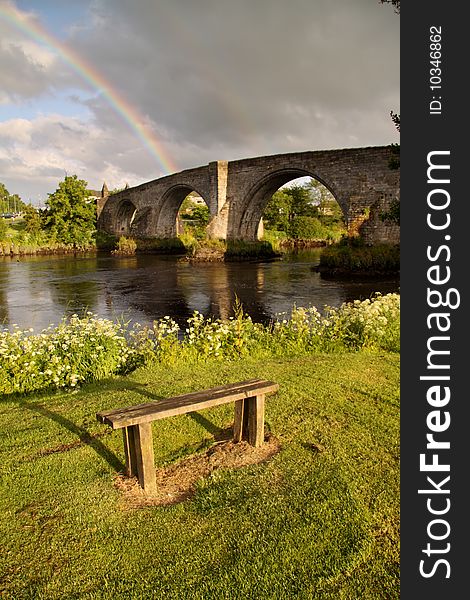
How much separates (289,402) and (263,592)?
2.87 meters

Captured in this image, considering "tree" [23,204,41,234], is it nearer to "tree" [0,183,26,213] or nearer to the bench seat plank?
the bench seat plank

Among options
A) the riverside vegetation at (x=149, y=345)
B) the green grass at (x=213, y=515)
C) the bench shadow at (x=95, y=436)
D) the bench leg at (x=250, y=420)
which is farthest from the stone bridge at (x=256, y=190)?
the bench leg at (x=250, y=420)

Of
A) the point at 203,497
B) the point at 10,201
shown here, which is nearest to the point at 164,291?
the point at 203,497

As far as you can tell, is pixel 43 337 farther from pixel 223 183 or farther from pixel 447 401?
pixel 223 183

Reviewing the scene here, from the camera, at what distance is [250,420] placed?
426 cm

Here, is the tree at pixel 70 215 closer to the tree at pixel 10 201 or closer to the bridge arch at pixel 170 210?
the bridge arch at pixel 170 210

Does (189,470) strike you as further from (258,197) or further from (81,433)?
(258,197)

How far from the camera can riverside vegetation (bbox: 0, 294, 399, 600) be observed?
105 inches

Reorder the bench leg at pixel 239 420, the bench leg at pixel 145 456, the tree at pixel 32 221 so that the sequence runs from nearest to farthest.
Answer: the bench leg at pixel 145 456 → the bench leg at pixel 239 420 → the tree at pixel 32 221

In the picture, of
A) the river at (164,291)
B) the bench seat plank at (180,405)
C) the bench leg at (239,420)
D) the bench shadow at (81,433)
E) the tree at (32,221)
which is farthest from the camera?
the tree at (32,221)

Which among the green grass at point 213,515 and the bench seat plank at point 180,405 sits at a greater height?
the bench seat plank at point 180,405

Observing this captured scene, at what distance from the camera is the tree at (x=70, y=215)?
146 feet

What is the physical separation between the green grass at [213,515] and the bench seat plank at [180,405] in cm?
60

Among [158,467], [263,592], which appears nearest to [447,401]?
[263,592]
